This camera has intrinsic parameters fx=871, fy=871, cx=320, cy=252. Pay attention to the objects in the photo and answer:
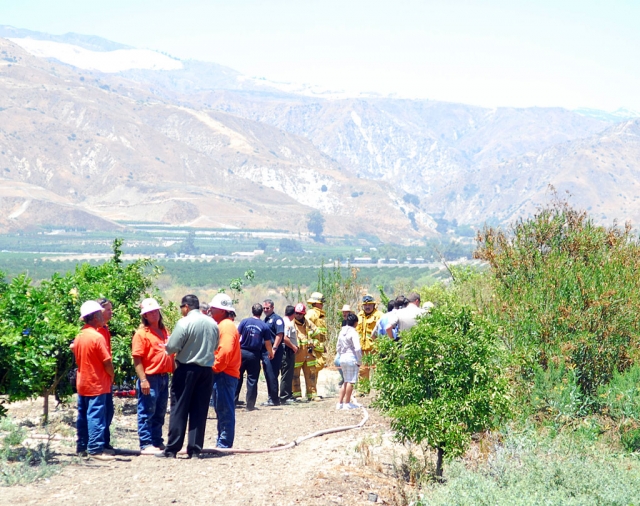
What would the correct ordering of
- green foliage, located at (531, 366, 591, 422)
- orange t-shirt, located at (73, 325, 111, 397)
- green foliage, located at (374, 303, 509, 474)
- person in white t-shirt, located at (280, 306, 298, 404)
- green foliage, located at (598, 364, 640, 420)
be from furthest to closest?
person in white t-shirt, located at (280, 306, 298, 404) < green foliage, located at (531, 366, 591, 422) < green foliage, located at (598, 364, 640, 420) < orange t-shirt, located at (73, 325, 111, 397) < green foliage, located at (374, 303, 509, 474)

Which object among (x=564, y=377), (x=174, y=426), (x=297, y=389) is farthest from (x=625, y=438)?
(x=297, y=389)

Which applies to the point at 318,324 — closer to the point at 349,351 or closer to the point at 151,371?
the point at 349,351

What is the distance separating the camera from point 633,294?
10438 mm

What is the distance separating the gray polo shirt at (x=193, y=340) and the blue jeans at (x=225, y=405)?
1.80 feet

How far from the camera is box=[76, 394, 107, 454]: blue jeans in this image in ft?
26.7

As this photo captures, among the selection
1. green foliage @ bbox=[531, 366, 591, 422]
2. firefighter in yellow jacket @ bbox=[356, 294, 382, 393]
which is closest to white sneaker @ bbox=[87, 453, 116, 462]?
green foliage @ bbox=[531, 366, 591, 422]

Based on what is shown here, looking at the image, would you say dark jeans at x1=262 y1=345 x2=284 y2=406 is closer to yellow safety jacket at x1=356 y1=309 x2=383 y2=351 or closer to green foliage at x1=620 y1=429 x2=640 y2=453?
yellow safety jacket at x1=356 y1=309 x2=383 y2=351

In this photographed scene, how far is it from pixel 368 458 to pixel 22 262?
95460mm

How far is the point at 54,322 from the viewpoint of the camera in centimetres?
830

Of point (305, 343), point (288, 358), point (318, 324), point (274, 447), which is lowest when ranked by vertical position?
point (274, 447)

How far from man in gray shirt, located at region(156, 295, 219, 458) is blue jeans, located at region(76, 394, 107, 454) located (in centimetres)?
58

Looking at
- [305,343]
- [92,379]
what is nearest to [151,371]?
[92,379]

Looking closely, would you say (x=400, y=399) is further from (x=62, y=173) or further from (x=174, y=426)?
(x=62, y=173)

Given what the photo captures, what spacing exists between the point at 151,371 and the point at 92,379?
594mm
